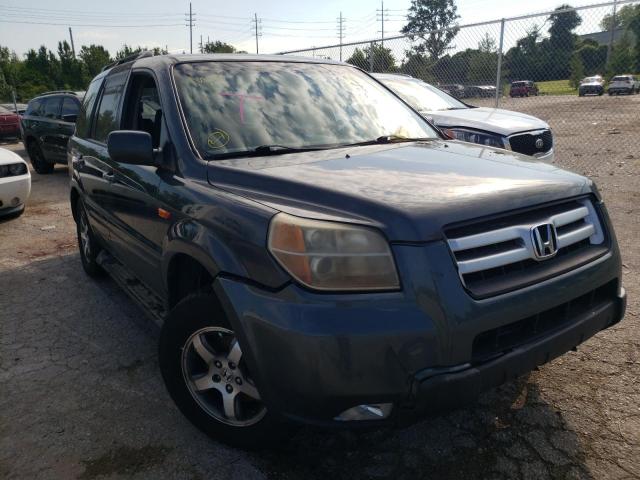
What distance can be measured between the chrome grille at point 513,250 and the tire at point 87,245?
3586mm

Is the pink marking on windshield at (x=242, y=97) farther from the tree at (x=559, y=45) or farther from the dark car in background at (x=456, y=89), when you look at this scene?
the dark car in background at (x=456, y=89)

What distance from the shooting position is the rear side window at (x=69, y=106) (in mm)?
10531

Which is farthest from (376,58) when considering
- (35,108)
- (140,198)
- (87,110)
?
(140,198)

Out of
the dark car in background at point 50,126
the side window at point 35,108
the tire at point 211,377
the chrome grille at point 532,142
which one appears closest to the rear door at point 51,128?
the dark car in background at point 50,126

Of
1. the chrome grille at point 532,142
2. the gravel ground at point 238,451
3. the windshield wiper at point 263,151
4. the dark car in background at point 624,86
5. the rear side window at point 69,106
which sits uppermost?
the dark car in background at point 624,86

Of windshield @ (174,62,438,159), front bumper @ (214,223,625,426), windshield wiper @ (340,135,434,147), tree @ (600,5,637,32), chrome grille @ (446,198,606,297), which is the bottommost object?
front bumper @ (214,223,625,426)

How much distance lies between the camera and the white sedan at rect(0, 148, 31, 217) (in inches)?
269

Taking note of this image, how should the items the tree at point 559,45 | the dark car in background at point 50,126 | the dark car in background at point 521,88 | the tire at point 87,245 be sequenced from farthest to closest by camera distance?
the dark car in background at point 521,88 → the dark car in background at point 50,126 → the tree at point 559,45 → the tire at point 87,245

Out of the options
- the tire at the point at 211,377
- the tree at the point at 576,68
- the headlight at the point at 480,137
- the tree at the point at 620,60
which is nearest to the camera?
the tire at the point at 211,377

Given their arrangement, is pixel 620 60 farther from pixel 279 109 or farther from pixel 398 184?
pixel 398 184

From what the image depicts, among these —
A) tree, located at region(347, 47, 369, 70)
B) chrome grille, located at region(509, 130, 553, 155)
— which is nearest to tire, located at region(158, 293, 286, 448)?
chrome grille, located at region(509, 130, 553, 155)

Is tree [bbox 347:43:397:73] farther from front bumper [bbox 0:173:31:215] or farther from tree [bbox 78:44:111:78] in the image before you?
tree [bbox 78:44:111:78]

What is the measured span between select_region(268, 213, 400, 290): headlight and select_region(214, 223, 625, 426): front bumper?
5cm

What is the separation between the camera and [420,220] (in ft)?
6.04
